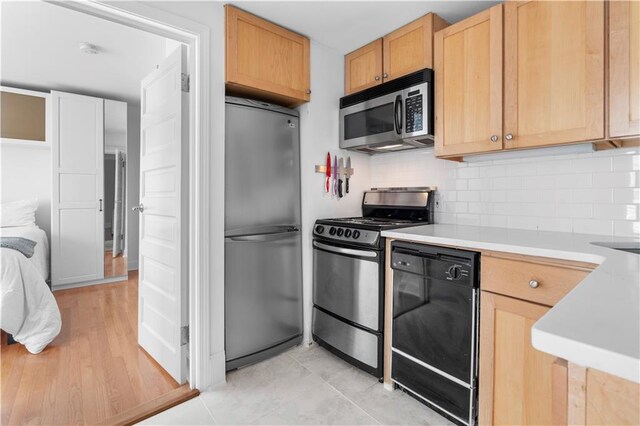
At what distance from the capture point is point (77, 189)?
3.88 metres

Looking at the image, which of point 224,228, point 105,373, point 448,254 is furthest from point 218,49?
point 105,373

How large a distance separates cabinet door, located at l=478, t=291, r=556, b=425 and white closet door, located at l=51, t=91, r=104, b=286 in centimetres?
436

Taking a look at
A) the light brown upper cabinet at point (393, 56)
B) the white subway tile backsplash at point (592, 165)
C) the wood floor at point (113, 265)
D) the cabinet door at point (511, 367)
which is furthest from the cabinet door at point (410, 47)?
the wood floor at point (113, 265)

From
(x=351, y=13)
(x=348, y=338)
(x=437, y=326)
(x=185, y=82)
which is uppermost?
(x=351, y=13)

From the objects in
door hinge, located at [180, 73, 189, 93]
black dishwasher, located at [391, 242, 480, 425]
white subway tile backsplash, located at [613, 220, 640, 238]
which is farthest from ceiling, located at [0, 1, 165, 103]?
white subway tile backsplash, located at [613, 220, 640, 238]

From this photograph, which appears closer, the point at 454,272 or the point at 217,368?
the point at 454,272

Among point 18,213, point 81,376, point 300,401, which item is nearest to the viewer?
point 300,401

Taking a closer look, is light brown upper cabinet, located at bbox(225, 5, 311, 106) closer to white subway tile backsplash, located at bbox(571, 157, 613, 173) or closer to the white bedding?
white subway tile backsplash, located at bbox(571, 157, 613, 173)

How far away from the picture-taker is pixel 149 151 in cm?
223

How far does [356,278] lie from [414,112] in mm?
1136

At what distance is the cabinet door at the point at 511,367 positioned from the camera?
1287mm

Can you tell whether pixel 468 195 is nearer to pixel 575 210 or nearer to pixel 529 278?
pixel 575 210

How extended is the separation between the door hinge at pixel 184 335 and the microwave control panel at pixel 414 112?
1.86 meters

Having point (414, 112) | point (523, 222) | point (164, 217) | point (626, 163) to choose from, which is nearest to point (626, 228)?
point (626, 163)
